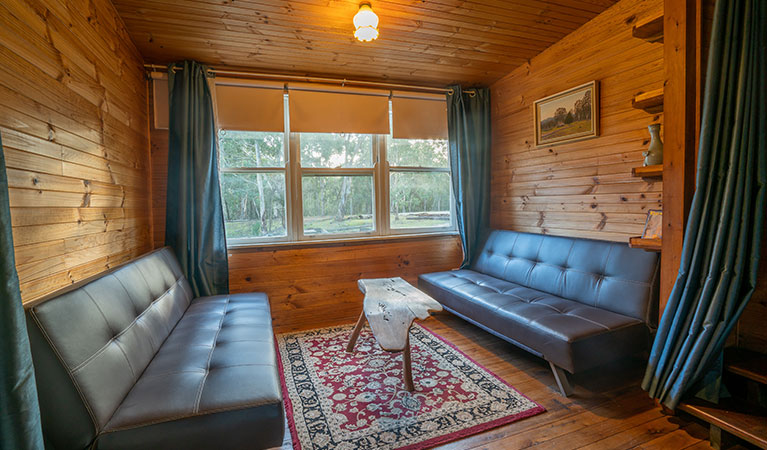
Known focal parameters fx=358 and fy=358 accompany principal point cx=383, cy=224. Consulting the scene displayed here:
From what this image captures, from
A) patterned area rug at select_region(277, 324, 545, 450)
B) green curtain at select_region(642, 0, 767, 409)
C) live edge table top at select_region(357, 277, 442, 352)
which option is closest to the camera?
green curtain at select_region(642, 0, 767, 409)

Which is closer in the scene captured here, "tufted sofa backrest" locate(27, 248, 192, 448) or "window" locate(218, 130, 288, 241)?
"tufted sofa backrest" locate(27, 248, 192, 448)

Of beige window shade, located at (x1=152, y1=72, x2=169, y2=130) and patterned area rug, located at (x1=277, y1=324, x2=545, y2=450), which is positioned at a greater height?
beige window shade, located at (x1=152, y1=72, x2=169, y2=130)

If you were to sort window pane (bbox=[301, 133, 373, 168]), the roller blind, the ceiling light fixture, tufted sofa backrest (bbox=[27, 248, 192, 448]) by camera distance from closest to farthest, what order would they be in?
tufted sofa backrest (bbox=[27, 248, 192, 448])
the ceiling light fixture
the roller blind
window pane (bbox=[301, 133, 373, 168])

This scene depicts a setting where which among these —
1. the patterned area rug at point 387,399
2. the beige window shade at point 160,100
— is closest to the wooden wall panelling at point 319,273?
the patterned area rug at point 387,399

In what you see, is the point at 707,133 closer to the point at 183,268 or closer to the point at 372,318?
the point at 372,318

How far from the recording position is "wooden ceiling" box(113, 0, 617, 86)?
2.26 metres

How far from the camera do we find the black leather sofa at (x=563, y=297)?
197cm

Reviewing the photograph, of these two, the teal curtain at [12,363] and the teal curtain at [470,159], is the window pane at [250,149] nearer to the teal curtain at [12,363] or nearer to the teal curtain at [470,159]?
the teal curtain at [470,159]

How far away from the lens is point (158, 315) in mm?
1885

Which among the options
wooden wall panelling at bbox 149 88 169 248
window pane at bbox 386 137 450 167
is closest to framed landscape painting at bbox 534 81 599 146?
window pane at bbox 386 137 450 167

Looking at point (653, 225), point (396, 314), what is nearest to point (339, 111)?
point (396, 314)

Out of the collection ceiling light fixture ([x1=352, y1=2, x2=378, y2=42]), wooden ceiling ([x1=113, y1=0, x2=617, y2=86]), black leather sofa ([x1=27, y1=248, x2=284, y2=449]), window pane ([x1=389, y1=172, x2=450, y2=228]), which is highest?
wooden ceiling ([x1=113, y1=0, x2=617, y2=86])

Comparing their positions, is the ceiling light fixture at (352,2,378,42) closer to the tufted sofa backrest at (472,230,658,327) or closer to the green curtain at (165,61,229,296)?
the green curtain at (165,61,229,296)

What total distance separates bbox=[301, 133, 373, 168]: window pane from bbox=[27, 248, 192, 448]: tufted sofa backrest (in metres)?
1.91
